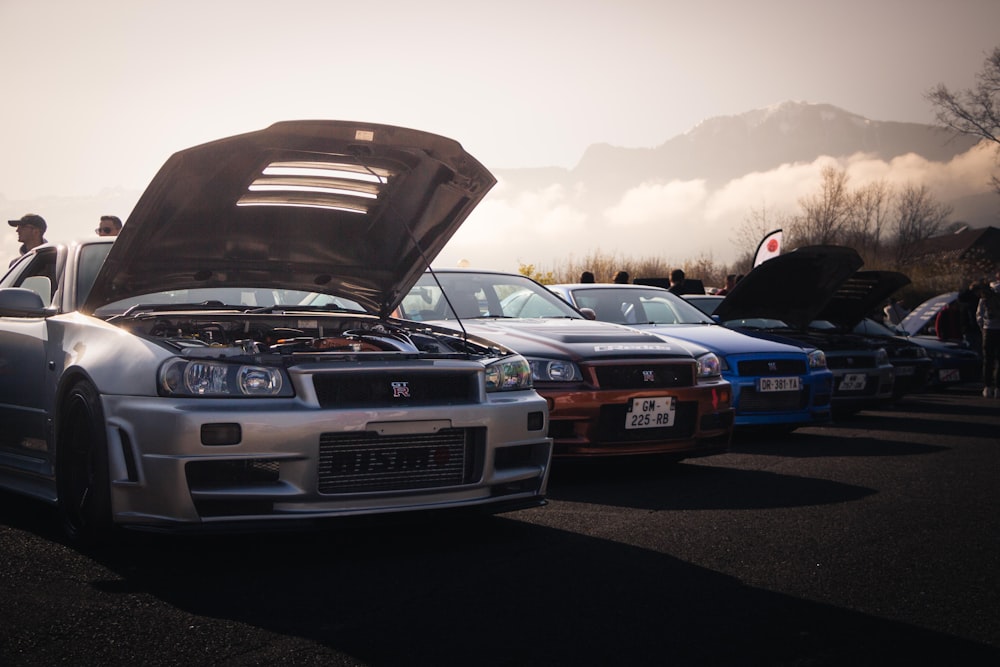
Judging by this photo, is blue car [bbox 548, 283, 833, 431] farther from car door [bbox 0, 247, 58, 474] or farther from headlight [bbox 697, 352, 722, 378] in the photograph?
car door [bbox 0, 247, 58, 474]

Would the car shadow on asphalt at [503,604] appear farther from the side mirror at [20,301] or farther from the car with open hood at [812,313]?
the car with open hood at [812,313]

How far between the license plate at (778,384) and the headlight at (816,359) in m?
0.36

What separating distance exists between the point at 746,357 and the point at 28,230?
6.16m

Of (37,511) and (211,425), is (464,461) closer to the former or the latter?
(211,425)

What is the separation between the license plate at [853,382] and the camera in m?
11.5

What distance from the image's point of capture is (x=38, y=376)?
17.4 feet

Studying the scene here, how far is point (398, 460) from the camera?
15.4 ft

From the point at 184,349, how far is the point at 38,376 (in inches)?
47.4

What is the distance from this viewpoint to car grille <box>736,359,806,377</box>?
916 cm

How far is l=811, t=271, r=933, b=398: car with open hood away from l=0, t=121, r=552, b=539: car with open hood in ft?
21.8

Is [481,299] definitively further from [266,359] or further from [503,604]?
[503,604]

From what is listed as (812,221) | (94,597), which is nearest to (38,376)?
(94,597)

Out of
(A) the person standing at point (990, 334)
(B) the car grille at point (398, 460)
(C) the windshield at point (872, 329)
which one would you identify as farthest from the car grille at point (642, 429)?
(A) the person standing at point (990, 334)

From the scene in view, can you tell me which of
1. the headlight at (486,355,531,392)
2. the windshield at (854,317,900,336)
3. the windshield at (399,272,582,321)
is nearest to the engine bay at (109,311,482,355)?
the headlight at (486,355,531,392)
